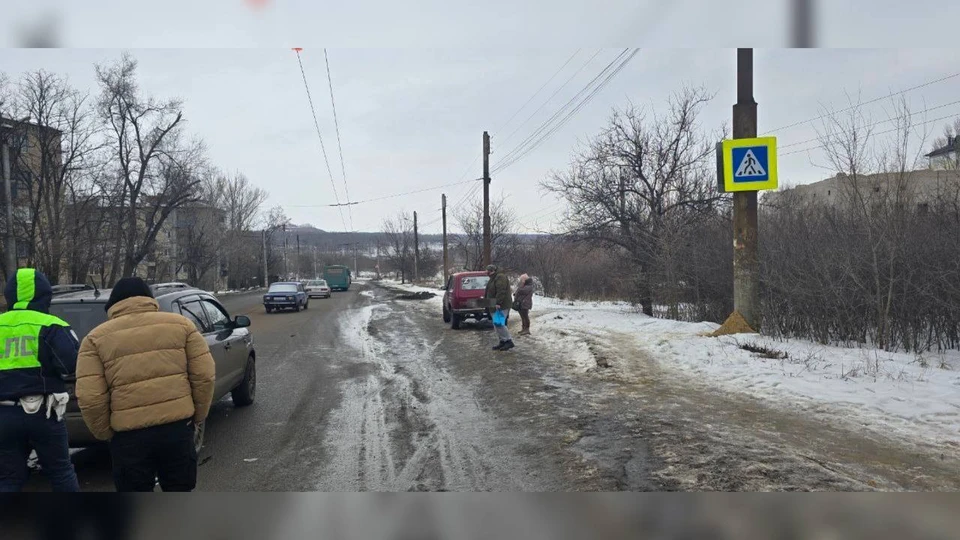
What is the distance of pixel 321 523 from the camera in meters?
3.39

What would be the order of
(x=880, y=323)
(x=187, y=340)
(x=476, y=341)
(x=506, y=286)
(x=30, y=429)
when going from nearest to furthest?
(x=187, y=340) < (x=30, y=429) < (x=880, y=323) < (x=506, y=286) < (x=476, y=341)

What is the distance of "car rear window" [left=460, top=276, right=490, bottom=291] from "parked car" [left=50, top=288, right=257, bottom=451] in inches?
407

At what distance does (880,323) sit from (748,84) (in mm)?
4760

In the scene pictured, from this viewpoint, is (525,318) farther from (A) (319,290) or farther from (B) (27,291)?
(A) (319,290)

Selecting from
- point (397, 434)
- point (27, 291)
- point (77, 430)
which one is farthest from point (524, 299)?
point (27, 291)

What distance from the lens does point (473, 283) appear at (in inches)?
724

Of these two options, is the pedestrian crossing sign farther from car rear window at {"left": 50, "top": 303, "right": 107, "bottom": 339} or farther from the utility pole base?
car rear window at {"left": 50, "top": 303, "right": 107, "bottom": 339}

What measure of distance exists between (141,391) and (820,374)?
26.2 feet

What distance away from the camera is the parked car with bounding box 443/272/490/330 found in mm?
18016

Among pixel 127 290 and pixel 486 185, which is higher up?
pixel 486 185

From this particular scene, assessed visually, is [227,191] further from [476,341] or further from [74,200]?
[476,341]

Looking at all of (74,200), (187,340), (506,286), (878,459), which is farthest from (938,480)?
(74,200)

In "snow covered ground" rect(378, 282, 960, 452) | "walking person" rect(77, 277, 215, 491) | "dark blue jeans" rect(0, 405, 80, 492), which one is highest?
"walking person" rect(77, 277, 215, 491)
